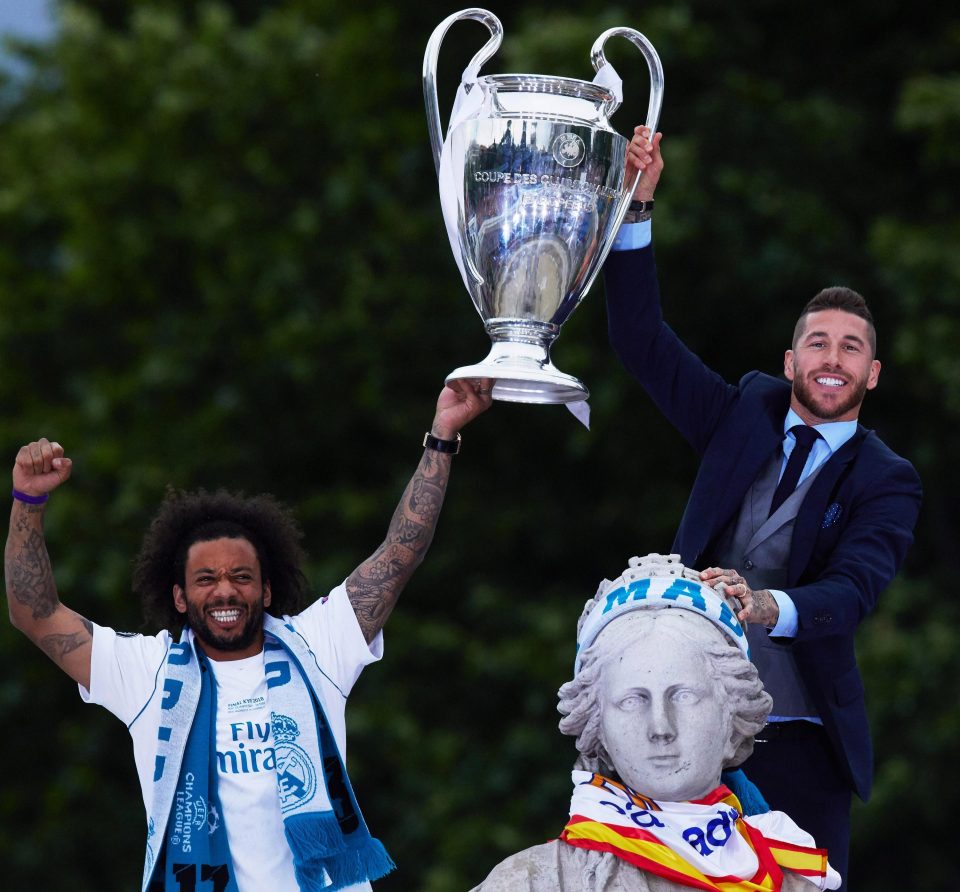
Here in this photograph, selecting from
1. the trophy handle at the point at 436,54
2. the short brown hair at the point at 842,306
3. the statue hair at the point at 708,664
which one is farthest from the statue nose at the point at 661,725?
the trophy handle at the point at 436,54

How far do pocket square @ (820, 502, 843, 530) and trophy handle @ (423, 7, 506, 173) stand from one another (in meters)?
1.19

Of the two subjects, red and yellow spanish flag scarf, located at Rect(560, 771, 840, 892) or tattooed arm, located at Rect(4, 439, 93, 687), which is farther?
tattooed arm, located at Rect(4, 439, 93, 687)

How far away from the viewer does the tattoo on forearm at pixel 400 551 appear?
4543 millimetres

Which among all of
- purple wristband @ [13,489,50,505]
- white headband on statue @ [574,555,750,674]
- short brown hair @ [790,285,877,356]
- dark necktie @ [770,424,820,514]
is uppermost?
short brown hair @ [790,285,877,356]

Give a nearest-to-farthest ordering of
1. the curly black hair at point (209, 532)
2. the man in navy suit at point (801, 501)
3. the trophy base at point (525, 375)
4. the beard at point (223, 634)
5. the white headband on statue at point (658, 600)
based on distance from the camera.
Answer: the white headband on statue at point (658, 600) < the trophy base at point (525, 375) < the man in navy suit at point (801, 501) < the beard at point (223, 634) < the curly black hair at point (209, 532)

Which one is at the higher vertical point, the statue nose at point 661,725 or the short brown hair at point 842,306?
the short brown hair at point 842,306

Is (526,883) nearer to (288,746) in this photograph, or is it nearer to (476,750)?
(288,746)

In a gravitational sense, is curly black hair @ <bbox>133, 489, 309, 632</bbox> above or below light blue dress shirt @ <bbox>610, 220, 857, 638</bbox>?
below

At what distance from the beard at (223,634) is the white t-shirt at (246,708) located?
0.18 feet

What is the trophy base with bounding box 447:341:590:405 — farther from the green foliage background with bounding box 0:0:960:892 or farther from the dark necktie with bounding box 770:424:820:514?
the green foliage background with bounding box 0:0:960:892

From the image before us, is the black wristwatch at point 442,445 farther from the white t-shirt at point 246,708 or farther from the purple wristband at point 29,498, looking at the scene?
the purple wristband at point 29,498

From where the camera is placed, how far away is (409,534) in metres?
4.57

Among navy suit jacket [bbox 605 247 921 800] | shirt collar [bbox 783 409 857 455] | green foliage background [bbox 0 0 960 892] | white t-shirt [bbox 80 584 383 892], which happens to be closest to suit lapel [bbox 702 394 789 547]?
navy suit jacket [bbox 605 247 921 800]

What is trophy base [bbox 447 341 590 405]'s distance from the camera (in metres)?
4.18
